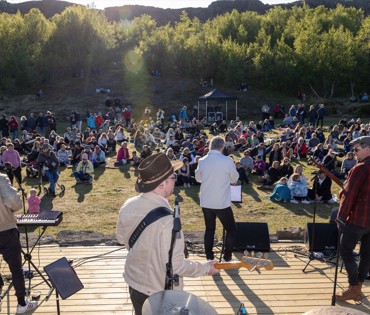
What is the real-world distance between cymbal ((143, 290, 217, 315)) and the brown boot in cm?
308

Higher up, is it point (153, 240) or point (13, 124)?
point (153, 240)

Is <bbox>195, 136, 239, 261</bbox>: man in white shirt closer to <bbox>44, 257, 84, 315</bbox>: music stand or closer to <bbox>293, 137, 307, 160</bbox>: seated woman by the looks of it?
<bbox>44, 257, 84, 315</bbox>: music stand

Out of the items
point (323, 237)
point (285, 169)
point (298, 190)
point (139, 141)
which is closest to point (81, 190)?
point (285, 169)

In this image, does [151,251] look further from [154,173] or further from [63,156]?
[63,156]

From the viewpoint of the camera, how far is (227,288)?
A: 5395 mm

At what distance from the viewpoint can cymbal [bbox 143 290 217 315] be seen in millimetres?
2389

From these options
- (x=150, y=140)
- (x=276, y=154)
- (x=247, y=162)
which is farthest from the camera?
(x=150, y=140)

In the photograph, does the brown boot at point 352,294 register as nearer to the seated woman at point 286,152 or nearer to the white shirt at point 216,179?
the white shirt at point 216,179

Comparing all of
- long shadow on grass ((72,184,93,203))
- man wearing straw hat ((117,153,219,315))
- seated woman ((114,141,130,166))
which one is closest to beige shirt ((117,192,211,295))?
man wearing straw hat ((117,153,219,315))

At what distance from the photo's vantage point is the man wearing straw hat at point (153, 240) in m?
2.97

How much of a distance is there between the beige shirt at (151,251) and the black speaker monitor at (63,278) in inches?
48.6

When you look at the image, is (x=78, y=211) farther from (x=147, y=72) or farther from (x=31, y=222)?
(x=147, y=72)

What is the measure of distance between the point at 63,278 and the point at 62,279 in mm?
20

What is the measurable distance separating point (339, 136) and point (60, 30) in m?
28.2
